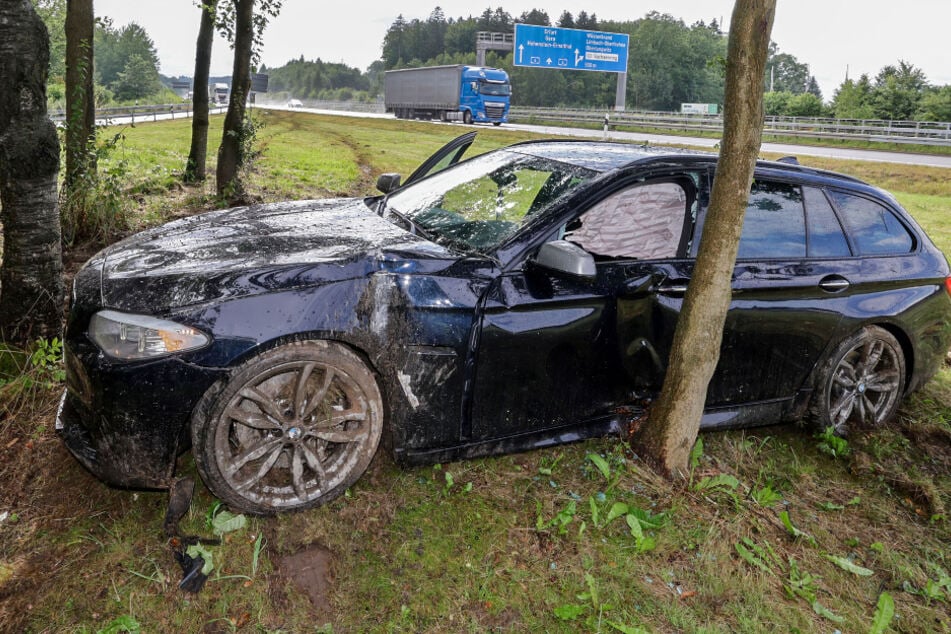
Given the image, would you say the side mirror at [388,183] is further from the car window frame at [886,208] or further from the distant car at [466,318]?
the car window frame at [886,208]

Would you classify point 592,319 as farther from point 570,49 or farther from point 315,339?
point 570,49

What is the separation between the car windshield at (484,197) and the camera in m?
3.83

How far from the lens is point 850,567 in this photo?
3.53 metres

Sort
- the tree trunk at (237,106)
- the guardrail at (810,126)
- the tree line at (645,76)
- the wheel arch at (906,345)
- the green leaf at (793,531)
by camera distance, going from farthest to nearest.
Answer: the tree line at (645,76), the guardrail at (810,126), the tree trunk at (237,106), the wheel arch at (906,345), the green leaf at (793,531)

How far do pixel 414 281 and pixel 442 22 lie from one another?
13304cm

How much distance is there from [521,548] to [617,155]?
84.4 inches

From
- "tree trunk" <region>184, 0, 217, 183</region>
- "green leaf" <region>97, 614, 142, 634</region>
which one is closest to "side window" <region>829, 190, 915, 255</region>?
"green leaf" <region>97, 614, 142, 634</region>

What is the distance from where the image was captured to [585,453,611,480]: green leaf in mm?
3859

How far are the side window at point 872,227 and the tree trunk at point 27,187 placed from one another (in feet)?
15.3

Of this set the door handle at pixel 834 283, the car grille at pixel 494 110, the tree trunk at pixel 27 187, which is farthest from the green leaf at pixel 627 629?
the car grille at pixel 494 110

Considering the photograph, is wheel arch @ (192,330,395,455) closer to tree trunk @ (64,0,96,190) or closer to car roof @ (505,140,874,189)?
car roof @ (505,140,874,189)

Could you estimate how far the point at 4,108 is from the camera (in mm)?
4355

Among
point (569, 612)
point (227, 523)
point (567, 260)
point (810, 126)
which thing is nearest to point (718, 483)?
point (569, 612)

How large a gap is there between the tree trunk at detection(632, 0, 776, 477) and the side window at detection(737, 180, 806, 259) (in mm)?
521
